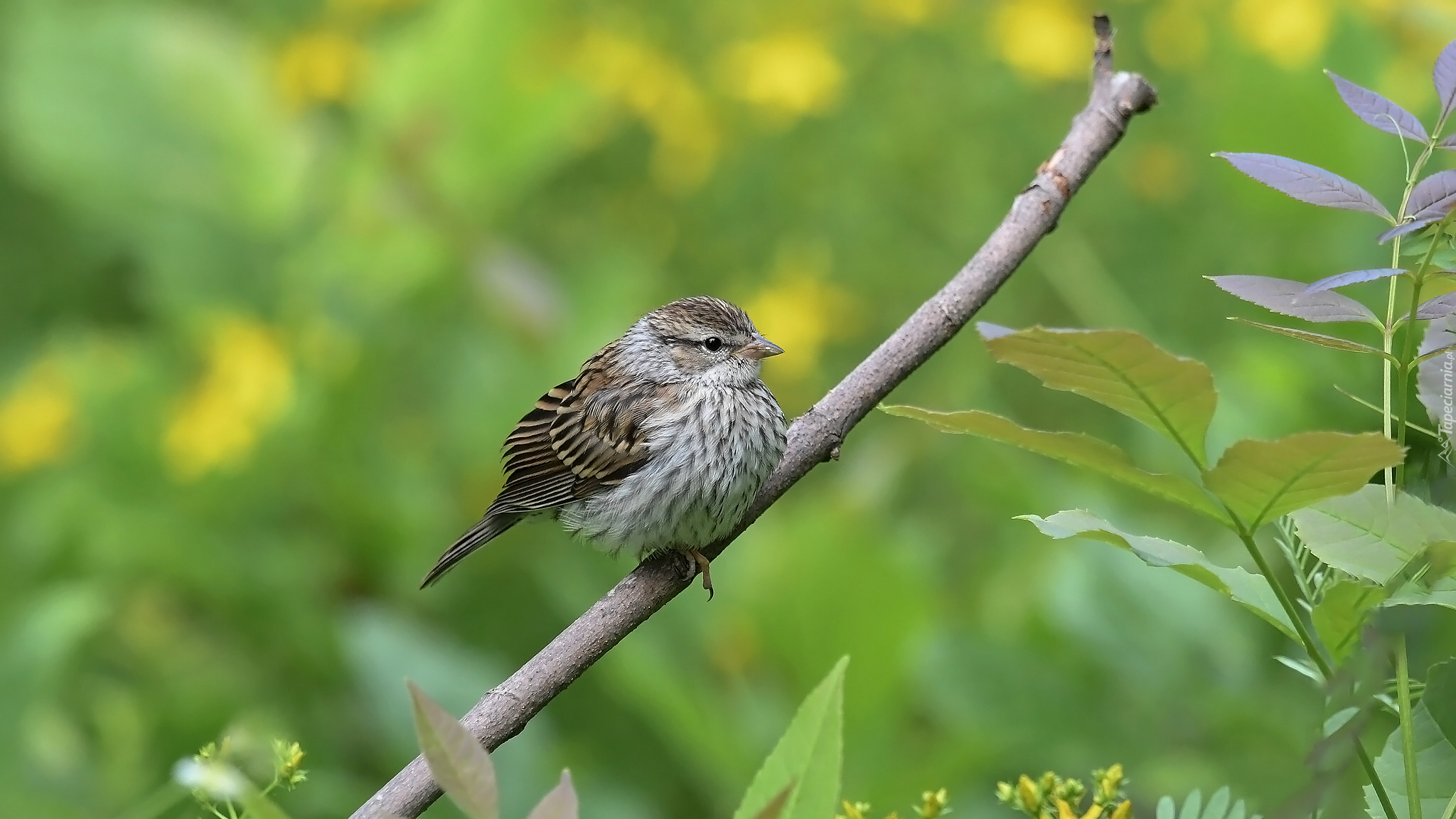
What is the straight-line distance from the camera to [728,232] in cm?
582

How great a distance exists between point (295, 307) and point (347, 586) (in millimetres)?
934

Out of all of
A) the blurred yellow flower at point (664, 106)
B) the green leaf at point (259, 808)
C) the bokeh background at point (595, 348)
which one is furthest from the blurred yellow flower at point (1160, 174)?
the green leaf at point (259, 808)

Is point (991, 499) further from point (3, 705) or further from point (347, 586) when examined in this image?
point (3, 705)

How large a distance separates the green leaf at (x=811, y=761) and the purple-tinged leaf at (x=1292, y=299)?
A: 44 cm

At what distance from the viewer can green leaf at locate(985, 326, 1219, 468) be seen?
3.24 ft

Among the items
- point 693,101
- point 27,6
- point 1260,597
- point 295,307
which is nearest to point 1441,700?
point 1260,597

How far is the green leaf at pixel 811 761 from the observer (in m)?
1.21

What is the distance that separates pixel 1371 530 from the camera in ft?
3.70

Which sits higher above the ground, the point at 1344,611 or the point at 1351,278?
the point at 1351,278

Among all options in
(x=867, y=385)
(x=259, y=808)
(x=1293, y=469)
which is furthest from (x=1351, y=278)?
(x=867, y=385)

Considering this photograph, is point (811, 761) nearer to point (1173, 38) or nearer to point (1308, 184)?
point (1308, 184)

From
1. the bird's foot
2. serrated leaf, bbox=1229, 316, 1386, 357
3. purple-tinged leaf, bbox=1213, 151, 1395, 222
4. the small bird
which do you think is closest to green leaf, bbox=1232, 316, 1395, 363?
serrated leaf, bbox=1229, 316, 1386, 357

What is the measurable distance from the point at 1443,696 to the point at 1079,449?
0.41 metres

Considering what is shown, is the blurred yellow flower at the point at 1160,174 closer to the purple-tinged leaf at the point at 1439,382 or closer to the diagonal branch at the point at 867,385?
the diagonal branch at the point at 867,385
